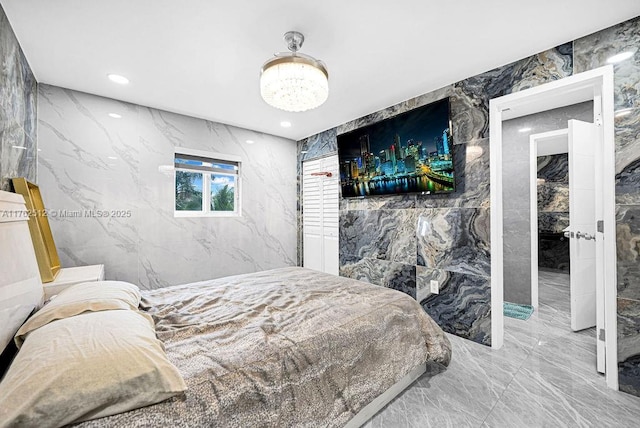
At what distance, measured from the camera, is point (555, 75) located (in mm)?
2123

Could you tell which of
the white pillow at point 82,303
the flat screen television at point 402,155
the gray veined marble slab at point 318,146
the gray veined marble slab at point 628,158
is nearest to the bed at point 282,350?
the white pillow at point 82,303

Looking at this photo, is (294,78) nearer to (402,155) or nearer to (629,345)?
(402,155)

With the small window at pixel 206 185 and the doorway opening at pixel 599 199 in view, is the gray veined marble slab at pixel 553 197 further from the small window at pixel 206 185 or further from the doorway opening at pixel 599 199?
the small window at pixel 206 185

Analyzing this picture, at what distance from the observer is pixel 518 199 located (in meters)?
3.55

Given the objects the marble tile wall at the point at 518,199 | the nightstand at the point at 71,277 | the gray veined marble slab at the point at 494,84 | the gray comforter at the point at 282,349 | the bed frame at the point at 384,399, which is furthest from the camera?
the marble tile wall at the point at 518,199

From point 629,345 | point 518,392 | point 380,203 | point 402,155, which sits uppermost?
point 402,155

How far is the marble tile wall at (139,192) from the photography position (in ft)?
8.72

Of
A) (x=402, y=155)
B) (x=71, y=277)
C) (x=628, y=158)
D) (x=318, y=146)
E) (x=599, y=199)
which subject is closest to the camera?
(x=628, y=158)

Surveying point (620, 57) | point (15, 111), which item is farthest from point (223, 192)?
point (620, 57)

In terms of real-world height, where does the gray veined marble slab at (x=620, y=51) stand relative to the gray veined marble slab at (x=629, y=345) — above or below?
above

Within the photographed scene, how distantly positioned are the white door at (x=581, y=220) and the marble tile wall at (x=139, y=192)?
11.7ft

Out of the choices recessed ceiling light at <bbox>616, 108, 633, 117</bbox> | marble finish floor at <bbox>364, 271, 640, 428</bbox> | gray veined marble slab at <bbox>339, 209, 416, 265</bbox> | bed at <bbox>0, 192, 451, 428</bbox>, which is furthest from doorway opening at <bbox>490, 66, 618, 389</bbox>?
bed at <bbox>0, 192, 451, 428</bbox>

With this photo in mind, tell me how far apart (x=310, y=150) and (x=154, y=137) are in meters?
2.14

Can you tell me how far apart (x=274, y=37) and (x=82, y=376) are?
2.11 m
